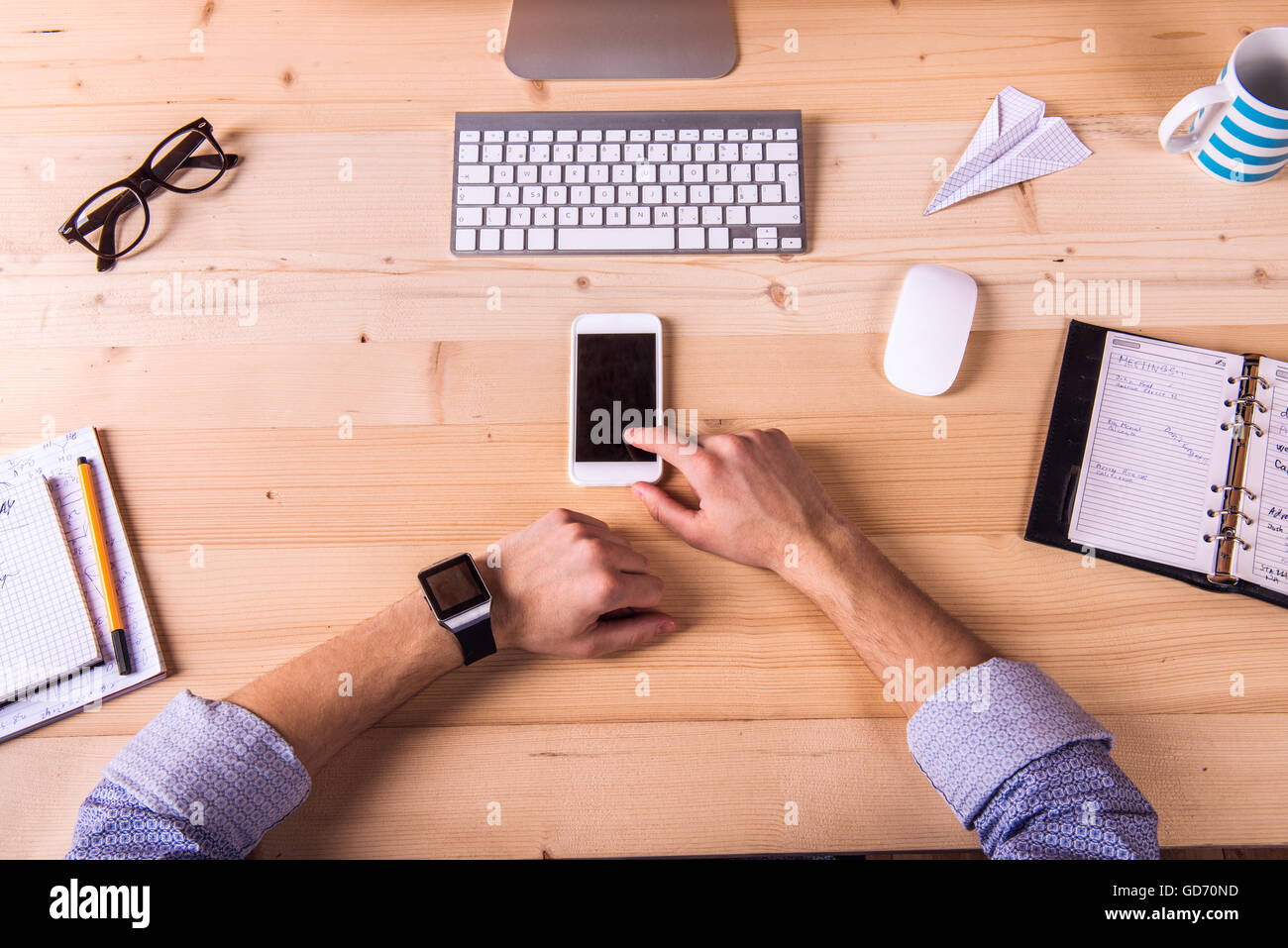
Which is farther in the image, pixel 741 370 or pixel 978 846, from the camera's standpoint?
pixel 741 370

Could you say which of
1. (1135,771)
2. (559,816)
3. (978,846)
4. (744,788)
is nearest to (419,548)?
(559,816)

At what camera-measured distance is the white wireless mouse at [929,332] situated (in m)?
0.83

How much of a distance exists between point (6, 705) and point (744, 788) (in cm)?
74

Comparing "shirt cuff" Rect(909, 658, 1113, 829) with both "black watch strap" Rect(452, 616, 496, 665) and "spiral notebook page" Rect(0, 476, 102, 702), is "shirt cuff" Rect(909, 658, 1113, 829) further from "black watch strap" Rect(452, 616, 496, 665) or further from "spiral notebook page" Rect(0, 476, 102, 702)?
"spiral notebook page" Rect(0, 476, 102, 702)

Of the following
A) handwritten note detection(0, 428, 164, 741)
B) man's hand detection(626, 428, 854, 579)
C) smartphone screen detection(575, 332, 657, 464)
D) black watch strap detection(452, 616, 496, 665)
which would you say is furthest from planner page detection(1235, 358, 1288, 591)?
handwritten note detection(0, 428, 164, 741)

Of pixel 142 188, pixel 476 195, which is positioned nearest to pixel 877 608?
pixel 476 195

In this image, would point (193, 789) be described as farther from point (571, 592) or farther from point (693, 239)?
point (693, 239)

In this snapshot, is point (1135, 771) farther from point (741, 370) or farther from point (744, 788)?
point (741, 370)

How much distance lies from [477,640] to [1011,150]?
2.77 feet

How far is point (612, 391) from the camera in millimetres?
839

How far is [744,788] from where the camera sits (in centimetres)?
74

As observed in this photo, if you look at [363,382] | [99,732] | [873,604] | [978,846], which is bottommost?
[978,846]

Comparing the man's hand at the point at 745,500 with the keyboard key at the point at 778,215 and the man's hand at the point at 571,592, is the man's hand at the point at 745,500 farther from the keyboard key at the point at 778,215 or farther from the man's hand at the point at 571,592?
the keyboard key at the point at 778,215

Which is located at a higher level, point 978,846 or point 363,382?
point 363,382
